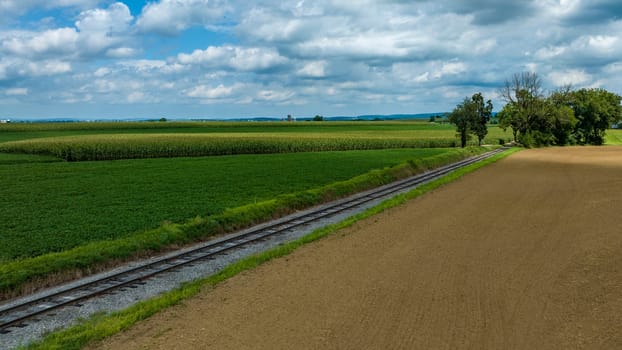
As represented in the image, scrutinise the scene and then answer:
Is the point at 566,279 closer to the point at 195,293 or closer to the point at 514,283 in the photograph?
the point at 514,283

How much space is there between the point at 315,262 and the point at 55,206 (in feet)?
44.6

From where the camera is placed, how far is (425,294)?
11.4 metres

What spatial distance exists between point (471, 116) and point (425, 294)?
70150 mm

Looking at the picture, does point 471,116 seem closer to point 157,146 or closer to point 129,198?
point 157,146

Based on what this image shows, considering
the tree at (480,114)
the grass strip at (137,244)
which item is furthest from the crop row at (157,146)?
the grass strip at (137,244)

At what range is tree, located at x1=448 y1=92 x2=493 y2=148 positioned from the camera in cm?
7700

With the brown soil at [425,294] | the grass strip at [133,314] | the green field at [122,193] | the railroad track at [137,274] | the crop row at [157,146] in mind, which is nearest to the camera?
the brown soil at [425,294]

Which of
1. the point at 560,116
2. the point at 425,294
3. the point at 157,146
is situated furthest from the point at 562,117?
the point at 425,294

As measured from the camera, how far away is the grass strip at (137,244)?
13070 millimetres

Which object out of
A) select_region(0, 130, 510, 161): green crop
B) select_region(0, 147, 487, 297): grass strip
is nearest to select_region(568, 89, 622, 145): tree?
select_region(0, 130, 510, 161): green crop

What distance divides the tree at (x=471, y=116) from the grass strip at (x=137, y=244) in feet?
174

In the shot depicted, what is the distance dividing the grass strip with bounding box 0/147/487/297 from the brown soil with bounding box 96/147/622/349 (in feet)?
14.6

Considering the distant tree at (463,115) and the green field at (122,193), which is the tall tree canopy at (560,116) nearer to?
the distant tree at (463,115)

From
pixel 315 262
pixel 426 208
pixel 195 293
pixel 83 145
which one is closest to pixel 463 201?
pixel 426 208
